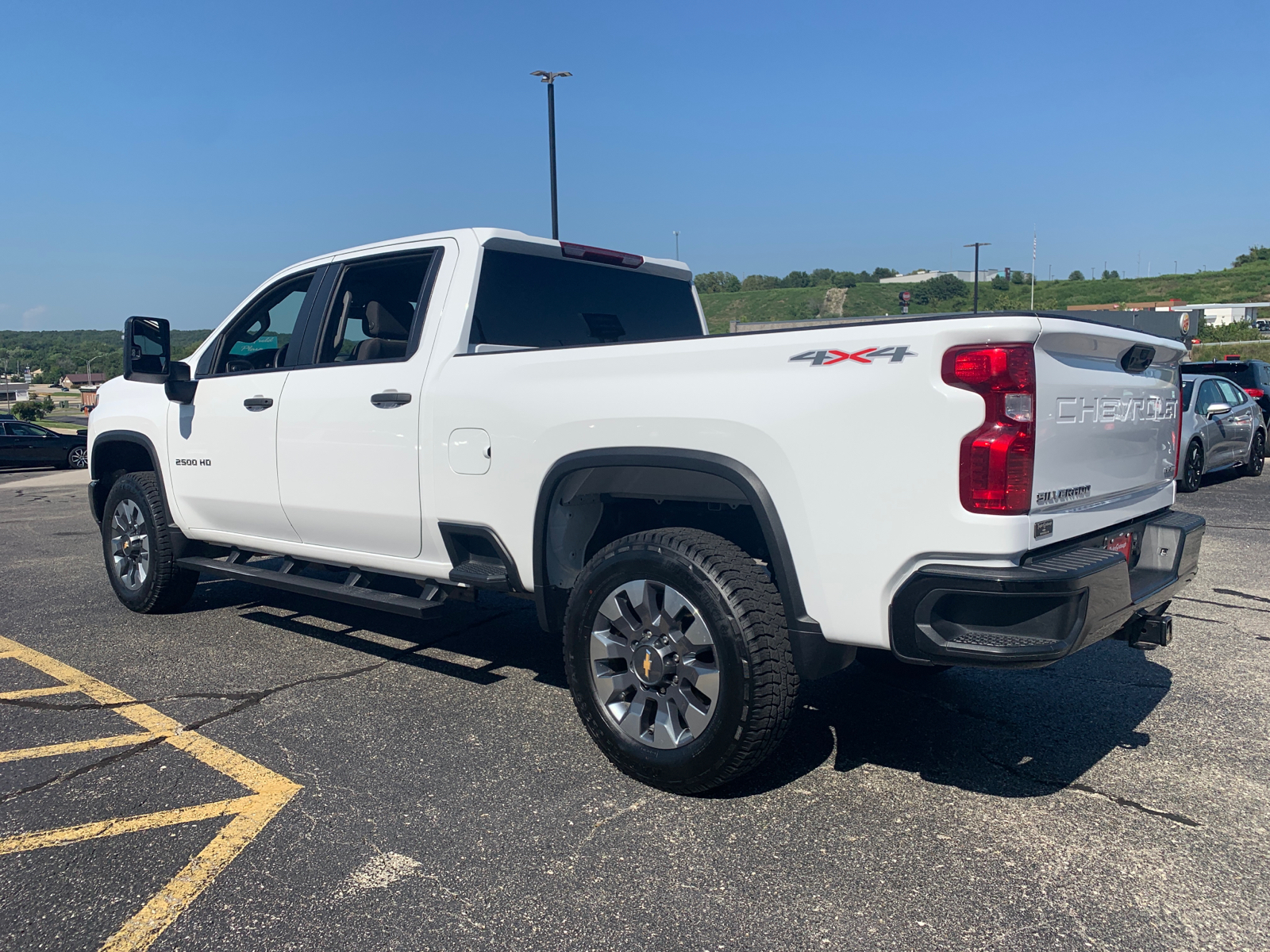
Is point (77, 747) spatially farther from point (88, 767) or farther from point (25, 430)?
point (25, 430)

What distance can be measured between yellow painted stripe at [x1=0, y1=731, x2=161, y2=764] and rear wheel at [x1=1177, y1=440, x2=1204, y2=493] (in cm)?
1150

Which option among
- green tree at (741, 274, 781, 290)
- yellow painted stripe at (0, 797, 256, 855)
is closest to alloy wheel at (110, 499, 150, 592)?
yellow painted stripe at (0, 797, 256, 855)

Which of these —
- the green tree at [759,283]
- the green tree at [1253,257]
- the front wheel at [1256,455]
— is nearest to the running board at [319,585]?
the front wheel at [1256,455]

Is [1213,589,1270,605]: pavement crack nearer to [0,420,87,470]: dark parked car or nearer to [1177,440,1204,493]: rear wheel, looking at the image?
[1177,440,1204,493]: rear wheel

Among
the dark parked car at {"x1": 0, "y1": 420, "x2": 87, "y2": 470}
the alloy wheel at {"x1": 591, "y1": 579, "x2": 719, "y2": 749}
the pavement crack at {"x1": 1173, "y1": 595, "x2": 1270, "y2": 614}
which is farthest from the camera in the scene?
the dark parked car at {"x1": 0, "y1": 420, "x2": 87, "y2": 470}

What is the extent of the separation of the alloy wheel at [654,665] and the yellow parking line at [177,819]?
1.18m

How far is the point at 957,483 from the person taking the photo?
9.03ft

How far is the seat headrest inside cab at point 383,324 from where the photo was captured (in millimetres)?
4621

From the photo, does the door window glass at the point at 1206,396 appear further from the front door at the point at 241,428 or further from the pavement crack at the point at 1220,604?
the front door at the point at 241,428

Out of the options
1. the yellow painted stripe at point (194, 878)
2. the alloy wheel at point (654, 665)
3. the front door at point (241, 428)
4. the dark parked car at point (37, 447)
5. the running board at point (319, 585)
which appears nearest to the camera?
the yellow painted stripe at point (194, 878)

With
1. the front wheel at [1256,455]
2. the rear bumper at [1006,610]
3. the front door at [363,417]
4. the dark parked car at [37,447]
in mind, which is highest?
the front door at [363,417]

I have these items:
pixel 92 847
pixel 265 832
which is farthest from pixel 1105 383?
pixel 92 847

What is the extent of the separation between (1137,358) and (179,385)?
4821 millimetres

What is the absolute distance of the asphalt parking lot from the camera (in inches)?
102
